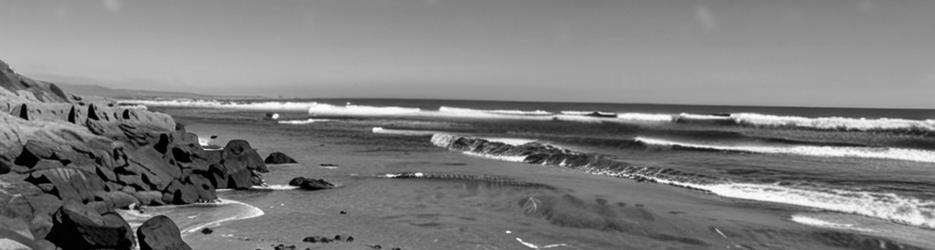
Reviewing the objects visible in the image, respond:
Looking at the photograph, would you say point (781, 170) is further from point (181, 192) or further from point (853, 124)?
point (853, 124)

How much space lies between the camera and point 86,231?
868 centimetres

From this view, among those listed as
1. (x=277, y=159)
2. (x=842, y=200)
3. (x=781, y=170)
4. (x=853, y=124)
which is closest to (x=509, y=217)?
(x=842, y=200)

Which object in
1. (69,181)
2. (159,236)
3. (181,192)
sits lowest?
(181,192)

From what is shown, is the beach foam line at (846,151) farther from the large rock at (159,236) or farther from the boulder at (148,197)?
the large rock at (159,236)

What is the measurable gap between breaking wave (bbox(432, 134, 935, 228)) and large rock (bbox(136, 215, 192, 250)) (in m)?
14.6

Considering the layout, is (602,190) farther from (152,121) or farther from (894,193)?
(152,121)

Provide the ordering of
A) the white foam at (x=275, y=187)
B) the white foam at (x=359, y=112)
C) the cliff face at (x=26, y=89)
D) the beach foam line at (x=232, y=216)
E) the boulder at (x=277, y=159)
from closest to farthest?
the beach foam line at (x=232, y=216) → the white foam at (x=275, y=187) → the cliff face at (x=26, y=89) → the boulder at (x=277, y=159) → the white foam at (x=359, y=112)

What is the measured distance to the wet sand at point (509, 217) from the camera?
36.7ft

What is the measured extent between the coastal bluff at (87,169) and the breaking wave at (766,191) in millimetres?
12722

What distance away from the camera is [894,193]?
1700cm

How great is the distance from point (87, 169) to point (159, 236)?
5.86 metres

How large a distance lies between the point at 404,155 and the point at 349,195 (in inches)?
505

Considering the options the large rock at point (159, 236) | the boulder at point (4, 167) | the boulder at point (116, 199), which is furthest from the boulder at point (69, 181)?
the large rock at point (159, 236)

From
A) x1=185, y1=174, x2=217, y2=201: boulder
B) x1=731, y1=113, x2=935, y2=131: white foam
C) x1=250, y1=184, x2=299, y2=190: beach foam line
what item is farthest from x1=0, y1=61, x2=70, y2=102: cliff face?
x1=731, y1=113, x2=935, y2=131: white foam
